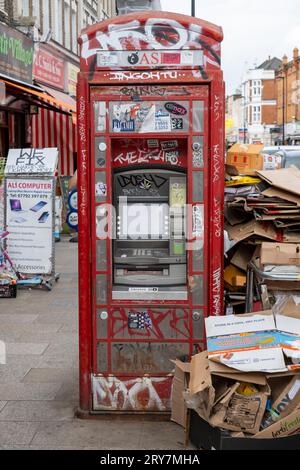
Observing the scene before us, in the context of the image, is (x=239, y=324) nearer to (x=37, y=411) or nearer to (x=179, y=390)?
(x=179, y=390)

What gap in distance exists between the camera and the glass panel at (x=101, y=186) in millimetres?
4539

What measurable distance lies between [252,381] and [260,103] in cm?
11199

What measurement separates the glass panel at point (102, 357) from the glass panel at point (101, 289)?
1.05ft

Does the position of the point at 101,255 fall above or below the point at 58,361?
above

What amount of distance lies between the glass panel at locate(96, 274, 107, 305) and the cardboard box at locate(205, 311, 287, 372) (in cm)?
77

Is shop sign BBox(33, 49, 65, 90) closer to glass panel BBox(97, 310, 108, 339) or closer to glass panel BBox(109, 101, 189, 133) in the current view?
glass panel BBox(109, 101, 189, 133)

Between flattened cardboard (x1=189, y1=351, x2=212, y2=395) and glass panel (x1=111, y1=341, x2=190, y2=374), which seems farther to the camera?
glass panel (x1=111, y1=341, x2=190, y2=374)

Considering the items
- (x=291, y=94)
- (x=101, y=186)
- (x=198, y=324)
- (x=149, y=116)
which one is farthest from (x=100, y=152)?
(x=291, y=94)

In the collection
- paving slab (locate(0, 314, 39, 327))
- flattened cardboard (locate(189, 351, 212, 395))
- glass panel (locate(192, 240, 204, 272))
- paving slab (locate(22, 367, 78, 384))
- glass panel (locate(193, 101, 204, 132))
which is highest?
glass panel (locate(193, 101, 204, 132))

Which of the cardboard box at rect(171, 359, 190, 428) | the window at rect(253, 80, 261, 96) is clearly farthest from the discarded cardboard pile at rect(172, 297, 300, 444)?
the window at rect(253, 80, 261, 96)

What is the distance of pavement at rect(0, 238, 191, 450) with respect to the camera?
4.35 meters

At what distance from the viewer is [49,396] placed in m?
5.19
